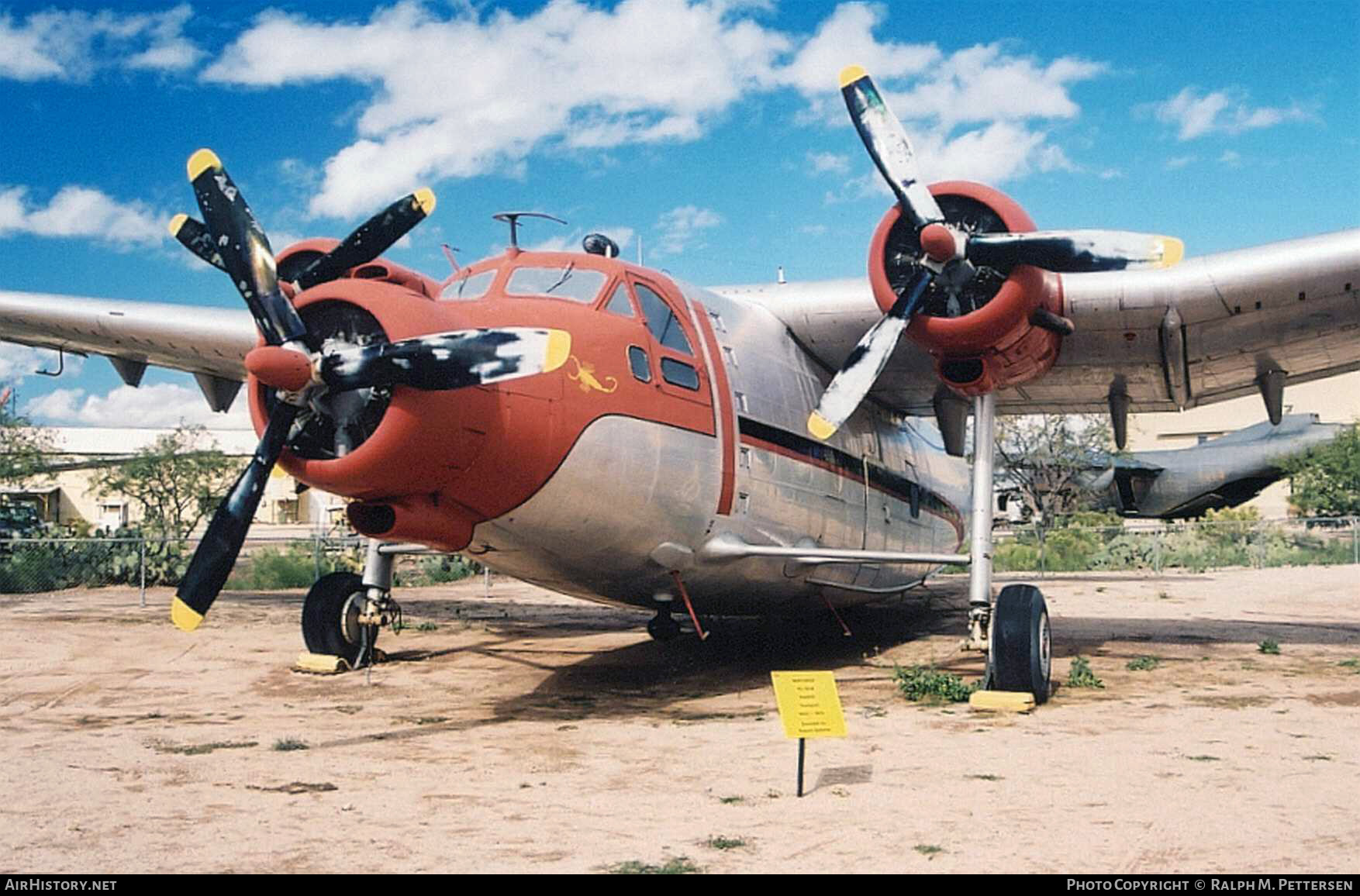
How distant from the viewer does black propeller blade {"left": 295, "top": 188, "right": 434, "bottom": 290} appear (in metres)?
8.45

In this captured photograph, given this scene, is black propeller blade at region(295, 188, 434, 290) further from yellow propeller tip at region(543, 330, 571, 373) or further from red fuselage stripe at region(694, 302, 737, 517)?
red fuselage stripe at region(694, 302, 737, 517)

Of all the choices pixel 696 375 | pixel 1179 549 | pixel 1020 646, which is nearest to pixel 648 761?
pixel 696 375

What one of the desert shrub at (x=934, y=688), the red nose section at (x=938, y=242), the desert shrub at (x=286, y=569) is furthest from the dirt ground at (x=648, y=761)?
the desert shrub at (x=286, y=569)

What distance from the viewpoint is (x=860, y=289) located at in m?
12.0

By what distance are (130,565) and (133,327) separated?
1338cm

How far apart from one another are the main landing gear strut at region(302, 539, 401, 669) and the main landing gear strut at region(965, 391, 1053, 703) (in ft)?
19.9

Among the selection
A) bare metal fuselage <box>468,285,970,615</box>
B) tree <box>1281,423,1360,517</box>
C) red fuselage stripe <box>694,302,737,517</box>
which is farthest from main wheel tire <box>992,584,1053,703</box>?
tree <box>1281,423,1360,517</box>

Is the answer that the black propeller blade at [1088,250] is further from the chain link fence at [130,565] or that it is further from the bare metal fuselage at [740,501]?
the chain link fence at [130,565]

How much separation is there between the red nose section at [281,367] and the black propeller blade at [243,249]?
239 mm

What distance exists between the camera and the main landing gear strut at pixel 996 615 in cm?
991

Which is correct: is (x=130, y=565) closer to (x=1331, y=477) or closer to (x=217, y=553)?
(x=217, y=553)

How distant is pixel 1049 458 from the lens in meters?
44.8
